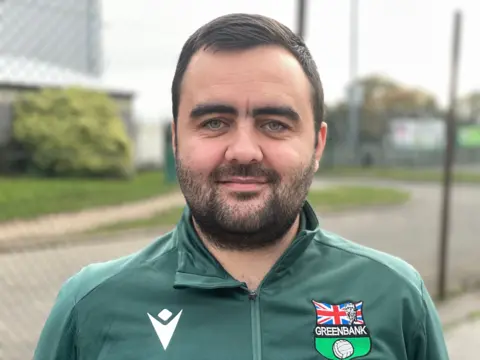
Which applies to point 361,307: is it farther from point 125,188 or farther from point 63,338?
point 125,188

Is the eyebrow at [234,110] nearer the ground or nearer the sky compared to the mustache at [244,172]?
nearer the sky

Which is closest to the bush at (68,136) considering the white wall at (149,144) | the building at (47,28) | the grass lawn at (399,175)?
the white wall at (149,144)

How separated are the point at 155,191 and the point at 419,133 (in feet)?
68.5

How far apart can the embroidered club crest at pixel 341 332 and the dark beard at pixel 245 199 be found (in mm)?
225

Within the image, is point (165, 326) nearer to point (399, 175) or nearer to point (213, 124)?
point (213, 124)

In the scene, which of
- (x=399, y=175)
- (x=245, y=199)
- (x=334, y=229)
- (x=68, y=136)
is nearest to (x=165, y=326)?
(x=245, y=199)

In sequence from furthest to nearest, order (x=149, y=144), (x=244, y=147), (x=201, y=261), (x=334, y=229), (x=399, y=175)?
(x=399, y=175) → (x=149, y=144) → (x=334, y=229) → (x=201, y=261) → (x=244, y=147)

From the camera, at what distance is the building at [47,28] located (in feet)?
21.9

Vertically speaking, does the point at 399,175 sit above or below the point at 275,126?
below

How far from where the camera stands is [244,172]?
147 cm

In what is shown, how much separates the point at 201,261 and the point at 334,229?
9.45 metres

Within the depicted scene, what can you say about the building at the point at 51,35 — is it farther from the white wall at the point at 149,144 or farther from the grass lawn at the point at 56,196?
the white wall at the point at 149,144

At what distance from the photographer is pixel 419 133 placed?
3225 cm

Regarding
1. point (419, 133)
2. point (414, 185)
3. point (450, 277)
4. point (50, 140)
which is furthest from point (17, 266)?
point (419, 133)
